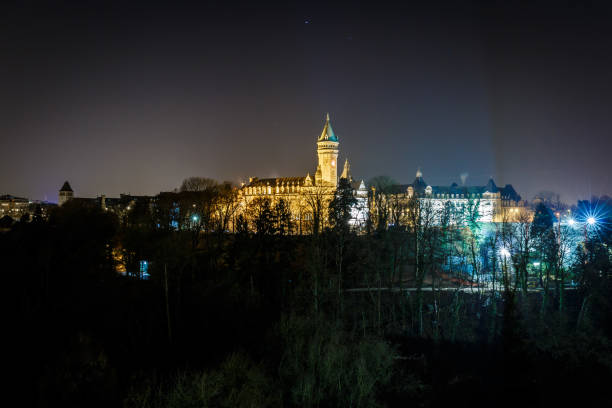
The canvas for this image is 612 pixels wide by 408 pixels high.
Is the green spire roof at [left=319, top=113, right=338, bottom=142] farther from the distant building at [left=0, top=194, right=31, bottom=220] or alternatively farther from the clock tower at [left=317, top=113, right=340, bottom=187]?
the distant building at [left=0, top=194, right=31, bottom=220]

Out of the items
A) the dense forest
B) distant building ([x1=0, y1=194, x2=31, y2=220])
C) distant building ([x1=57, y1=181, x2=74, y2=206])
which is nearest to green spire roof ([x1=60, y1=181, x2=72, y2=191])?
distant building ([x1=57, y1=181, x2=74, y2=206])

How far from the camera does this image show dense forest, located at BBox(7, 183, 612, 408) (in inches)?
648

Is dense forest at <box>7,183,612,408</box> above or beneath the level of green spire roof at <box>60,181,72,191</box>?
beneath

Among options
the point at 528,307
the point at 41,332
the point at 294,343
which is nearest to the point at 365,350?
the point at 294,343

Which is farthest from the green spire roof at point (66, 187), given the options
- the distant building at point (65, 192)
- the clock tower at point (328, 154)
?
the clock tower at point (328, 154)

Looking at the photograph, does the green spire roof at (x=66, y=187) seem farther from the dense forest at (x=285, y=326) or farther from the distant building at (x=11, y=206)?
the dense forest at (x=285, y=326)

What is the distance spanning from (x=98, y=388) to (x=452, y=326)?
1755 cm

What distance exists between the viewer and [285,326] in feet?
68.7

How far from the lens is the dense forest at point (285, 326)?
54.0ft

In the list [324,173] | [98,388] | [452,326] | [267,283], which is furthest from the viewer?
[324,173]

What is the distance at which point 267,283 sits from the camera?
3134 centimetres

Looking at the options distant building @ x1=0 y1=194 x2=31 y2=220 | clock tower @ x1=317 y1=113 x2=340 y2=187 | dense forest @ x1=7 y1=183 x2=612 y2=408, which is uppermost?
clock tower @ x1=317 y1=113 x2=340 y2=187

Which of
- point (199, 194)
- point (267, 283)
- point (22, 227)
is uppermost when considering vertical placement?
point (199, 194)

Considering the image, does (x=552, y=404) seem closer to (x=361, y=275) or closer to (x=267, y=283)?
(x=361, y=275)
